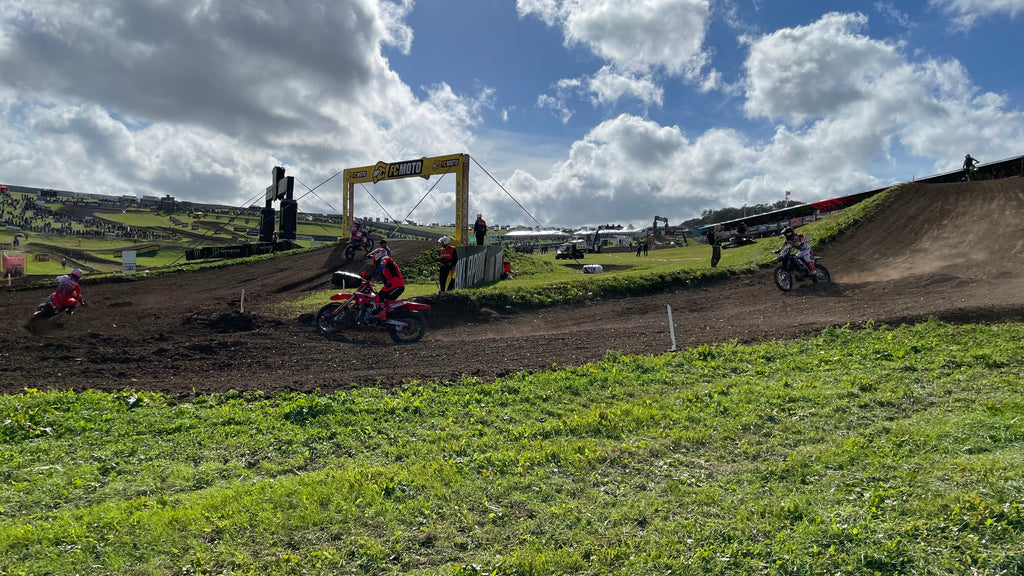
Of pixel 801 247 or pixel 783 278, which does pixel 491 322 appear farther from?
pixel 801 247

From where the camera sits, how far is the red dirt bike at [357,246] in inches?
1064

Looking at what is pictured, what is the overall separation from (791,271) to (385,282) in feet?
40.0

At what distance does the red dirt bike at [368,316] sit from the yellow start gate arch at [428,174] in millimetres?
13354

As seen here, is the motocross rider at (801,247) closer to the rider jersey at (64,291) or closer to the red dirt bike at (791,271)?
the red dirt bike at (791,271)

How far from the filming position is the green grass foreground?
425 cm

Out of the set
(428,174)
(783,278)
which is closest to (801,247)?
(783,278)

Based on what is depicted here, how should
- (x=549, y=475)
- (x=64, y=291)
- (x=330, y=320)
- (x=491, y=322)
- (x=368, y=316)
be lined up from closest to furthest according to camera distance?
(x=549, y=475), (x=368, y=316), (x=330, y=320), (x=64, y=291), (x=491, y=322)

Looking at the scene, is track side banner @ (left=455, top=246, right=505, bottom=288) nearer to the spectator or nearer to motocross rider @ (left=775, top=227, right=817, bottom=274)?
the spectator

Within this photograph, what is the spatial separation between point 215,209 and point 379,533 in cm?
14151

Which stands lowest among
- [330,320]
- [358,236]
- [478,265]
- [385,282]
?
[330,320]

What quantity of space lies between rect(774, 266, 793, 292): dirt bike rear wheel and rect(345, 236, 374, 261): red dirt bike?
60.0ft

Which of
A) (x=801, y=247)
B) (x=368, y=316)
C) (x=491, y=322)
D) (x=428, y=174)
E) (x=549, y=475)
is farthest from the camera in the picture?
(x=428, y=174)

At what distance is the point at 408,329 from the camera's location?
45.9 ft

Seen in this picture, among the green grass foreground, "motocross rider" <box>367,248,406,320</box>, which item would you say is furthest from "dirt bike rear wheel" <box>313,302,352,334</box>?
the green grass foreground
